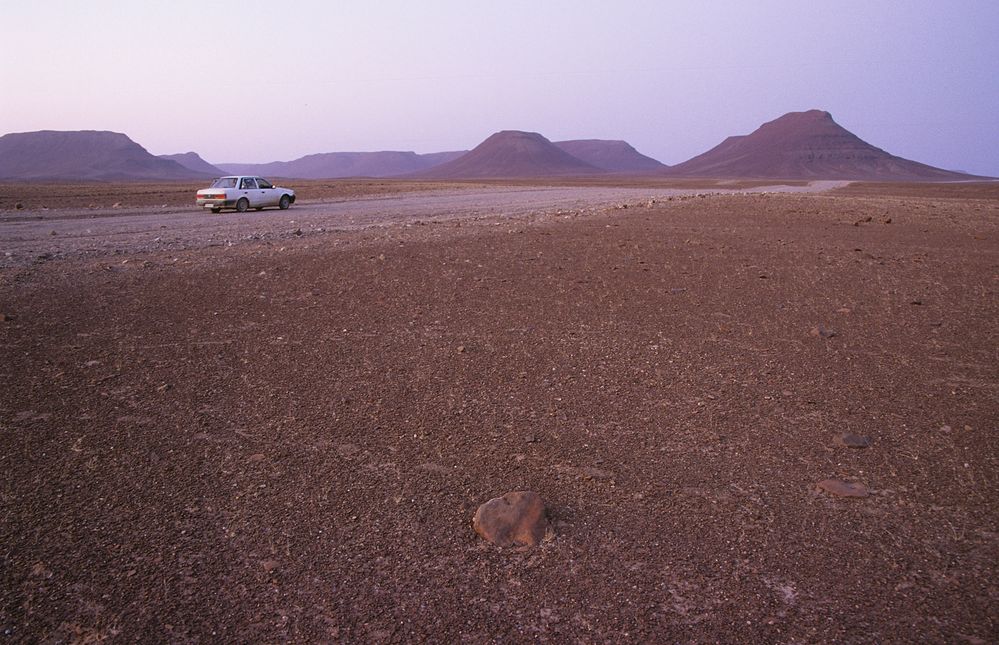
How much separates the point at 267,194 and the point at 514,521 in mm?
29552

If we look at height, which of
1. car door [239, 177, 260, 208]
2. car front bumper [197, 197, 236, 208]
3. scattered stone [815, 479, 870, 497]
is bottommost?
scattered stone [815, 479, 870, 497]

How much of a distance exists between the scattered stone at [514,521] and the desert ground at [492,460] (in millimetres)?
77

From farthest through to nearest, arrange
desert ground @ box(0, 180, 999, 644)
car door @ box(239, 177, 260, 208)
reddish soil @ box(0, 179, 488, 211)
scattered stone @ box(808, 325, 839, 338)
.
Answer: reddish soil @ box(0, 179, 488, 211), car door @ box(239, 177, 260, 208), scattered stone @ box(808, 325, 839, 338), desert ground @ box(0, 180, 999, 644)

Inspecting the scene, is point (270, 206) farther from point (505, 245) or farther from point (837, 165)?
point (837, 165)

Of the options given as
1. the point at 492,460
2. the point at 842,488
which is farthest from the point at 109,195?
the point at 842,488

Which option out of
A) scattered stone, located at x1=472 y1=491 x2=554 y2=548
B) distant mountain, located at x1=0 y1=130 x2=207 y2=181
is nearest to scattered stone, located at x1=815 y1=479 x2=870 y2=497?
scattered stone, located at x1=472 y1=491 x2=554 y2=548

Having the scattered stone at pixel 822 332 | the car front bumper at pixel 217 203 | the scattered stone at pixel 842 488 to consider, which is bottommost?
the scattered stone at pixel 842 488

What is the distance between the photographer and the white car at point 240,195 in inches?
1155

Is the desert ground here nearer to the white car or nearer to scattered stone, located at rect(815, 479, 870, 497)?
scattered stone, located at rect(815, 479, 870, 497)

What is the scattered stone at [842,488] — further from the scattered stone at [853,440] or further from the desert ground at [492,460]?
the scattered stone at [853,440]

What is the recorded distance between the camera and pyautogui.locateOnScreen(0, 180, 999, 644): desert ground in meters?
3.29

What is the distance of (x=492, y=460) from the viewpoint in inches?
186

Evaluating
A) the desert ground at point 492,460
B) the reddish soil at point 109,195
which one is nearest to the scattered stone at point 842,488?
the desert ground at point 492,460

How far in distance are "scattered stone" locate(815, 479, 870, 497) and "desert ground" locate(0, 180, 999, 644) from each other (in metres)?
0.07
